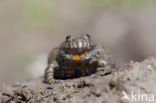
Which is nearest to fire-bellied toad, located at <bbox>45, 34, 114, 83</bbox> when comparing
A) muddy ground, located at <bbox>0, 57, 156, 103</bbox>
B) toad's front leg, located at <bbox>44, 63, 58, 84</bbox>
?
toad's front leg, located at <bbox>44, 63, 58, 84</bbox>

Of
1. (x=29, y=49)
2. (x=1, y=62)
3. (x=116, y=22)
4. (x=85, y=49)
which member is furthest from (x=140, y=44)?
(x=85, y=49)

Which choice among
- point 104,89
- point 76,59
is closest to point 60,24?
point 76,59

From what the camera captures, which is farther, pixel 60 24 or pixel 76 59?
pixel 60 24

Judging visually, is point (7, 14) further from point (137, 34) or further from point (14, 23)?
point (137, 34)

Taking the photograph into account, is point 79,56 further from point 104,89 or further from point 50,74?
point 104,89

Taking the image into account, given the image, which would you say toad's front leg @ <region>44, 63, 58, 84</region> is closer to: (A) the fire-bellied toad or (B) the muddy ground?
(A) the fire-bellied toad

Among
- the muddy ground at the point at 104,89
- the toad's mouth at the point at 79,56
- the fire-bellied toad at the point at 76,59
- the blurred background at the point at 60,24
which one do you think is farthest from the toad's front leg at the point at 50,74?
the blurred background at the point at 60,24
